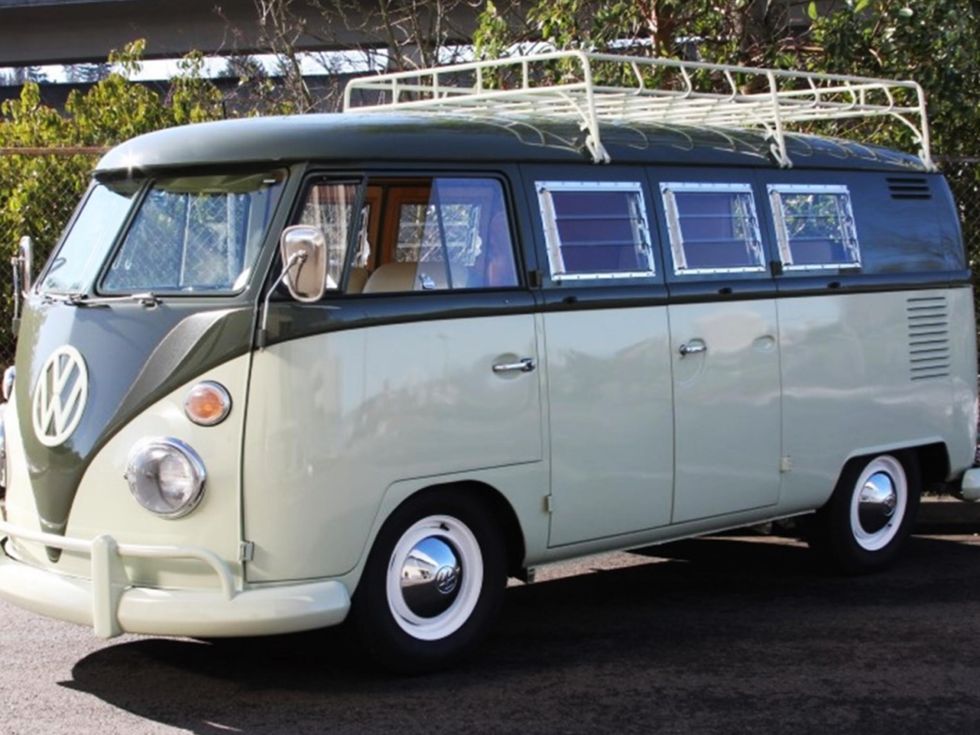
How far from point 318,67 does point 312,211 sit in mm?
13116

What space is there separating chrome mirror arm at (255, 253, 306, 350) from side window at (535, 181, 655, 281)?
135cm

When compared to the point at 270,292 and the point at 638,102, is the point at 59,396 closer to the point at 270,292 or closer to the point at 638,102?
the point at 270,292

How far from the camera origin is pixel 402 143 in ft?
20.0

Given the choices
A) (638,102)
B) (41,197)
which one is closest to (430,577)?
(638,102)

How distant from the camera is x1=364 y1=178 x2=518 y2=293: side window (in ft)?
20.5

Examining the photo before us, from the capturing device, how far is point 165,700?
19.1 feet

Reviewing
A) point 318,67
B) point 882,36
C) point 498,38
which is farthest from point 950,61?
point 318,67

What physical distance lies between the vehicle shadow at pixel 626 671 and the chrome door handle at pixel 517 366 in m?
1.20

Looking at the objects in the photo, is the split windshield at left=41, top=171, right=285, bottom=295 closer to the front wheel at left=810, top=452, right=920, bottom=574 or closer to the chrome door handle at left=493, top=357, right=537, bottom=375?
the chrome door handle at left=493, top=357, right=537, bottom=375

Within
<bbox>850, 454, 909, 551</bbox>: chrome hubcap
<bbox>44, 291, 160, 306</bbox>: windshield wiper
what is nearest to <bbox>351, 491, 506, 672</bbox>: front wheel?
<bbox>44, 291, 160, 306</bbox>: windshield wiper

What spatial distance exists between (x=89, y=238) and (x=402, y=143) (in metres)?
1.39

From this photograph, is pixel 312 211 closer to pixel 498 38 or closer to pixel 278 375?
pixel 278 375

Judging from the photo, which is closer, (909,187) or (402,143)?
(402,143)

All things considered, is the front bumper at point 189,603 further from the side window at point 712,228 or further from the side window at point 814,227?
the side window at point 814,227
